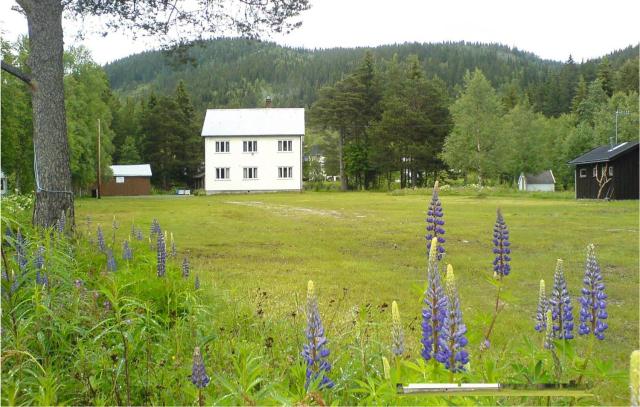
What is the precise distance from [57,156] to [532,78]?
13508 cm

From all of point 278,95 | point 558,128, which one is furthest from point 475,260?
point 278,95

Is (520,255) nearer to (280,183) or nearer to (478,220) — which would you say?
(478,220)

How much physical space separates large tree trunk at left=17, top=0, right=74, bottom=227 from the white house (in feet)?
156

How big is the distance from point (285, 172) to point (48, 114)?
47.9 meters

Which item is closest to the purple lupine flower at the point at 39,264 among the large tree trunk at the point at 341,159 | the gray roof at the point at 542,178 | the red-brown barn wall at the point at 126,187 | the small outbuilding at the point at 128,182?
the large tree trunk at the point at 341,159

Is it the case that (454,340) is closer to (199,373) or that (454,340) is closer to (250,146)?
(199,373)

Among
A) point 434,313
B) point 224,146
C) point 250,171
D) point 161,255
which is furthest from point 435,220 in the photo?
point 224,146

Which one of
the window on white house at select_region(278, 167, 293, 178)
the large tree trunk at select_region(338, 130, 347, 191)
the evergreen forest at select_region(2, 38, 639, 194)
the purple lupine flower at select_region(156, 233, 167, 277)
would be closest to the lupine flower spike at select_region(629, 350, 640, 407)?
the purple lupine flower at select_region(156, 233, 167, 277)

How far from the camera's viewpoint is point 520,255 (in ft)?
38.3

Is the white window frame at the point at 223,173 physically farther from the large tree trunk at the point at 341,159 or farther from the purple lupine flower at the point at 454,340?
the purple lupine flower at the point at 454,340

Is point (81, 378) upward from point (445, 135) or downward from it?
A: downward

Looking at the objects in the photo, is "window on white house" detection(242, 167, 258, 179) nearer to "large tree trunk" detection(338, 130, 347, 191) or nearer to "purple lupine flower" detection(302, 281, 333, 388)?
A: "large tree trunk" detection(338, 130, 347, 191)

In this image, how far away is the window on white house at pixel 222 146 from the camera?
184 feet

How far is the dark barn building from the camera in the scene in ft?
111
